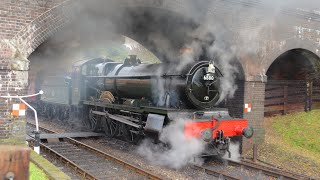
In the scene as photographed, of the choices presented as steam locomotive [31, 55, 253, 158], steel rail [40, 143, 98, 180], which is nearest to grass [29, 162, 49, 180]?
steel rail [40, 143, 98, 180]

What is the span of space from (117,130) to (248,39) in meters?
4.91

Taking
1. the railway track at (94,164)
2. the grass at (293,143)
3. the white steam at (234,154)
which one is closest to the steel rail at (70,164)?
the railway track at (94,164)

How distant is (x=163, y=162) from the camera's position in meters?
8.23

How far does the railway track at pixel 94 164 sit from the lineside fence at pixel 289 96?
7.84 m

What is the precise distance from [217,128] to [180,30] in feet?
13.6

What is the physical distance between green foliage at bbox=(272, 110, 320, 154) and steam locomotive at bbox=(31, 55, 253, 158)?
12.2 ft

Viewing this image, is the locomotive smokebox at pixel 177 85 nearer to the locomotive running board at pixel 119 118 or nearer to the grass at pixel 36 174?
the locomotive running board at pixel 119 118

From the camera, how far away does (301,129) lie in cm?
1212

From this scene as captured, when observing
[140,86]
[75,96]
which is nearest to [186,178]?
[140,86]

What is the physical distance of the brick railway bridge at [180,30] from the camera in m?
7.28

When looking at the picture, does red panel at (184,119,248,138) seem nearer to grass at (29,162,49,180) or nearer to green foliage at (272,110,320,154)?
grass at (29,162,49,180)

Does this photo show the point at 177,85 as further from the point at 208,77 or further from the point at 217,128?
the point at 217,128

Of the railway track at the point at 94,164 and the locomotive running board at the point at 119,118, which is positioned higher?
the locomotive running board at the point at 119,118

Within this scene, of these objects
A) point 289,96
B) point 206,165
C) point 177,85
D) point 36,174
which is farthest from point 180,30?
point 36,174
